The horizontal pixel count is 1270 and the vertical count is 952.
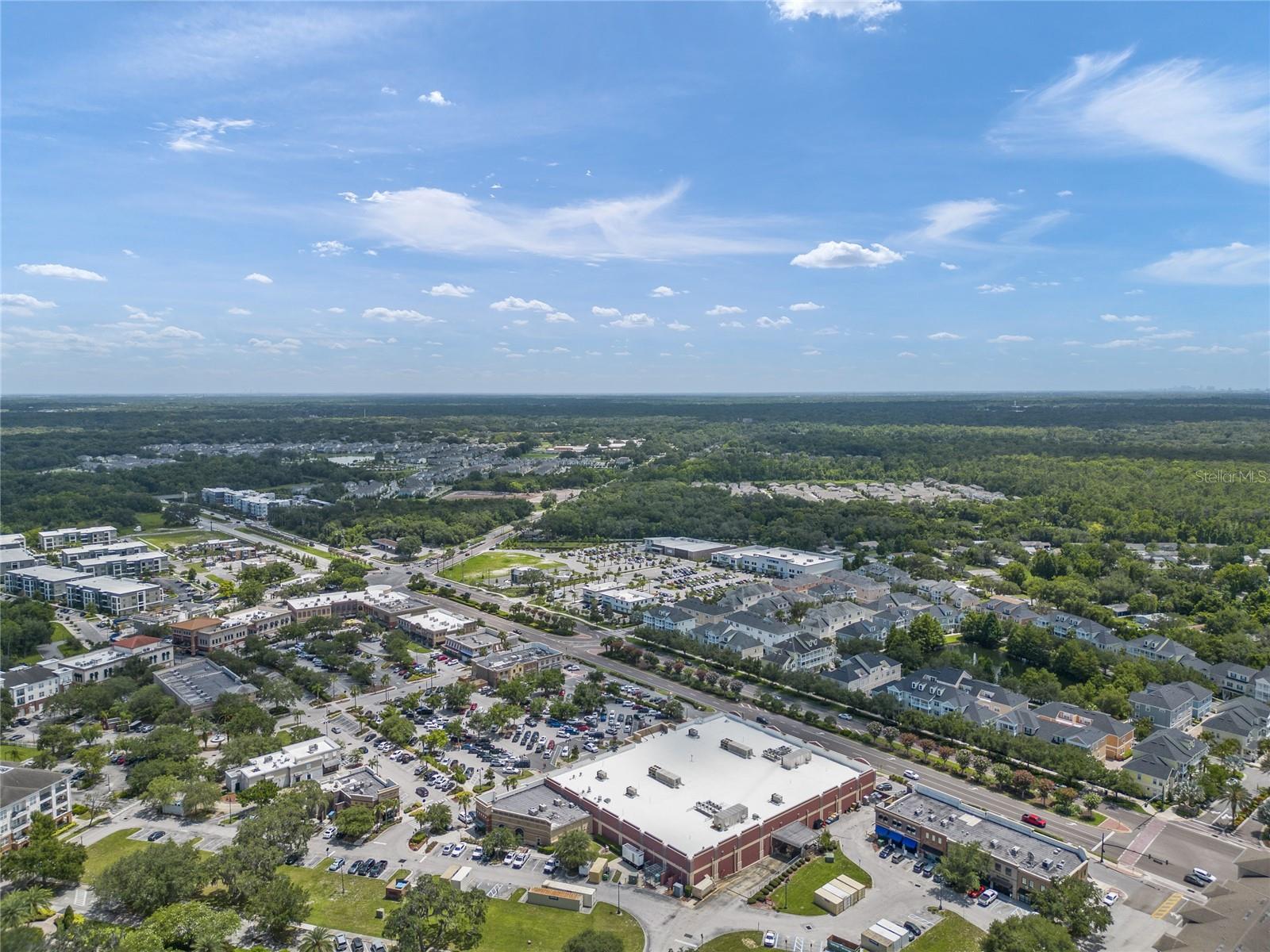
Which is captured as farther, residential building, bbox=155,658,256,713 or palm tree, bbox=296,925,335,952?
residential building, bbox=155,658,256,713

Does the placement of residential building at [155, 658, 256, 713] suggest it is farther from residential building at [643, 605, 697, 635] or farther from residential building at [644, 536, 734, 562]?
residential building at [644, 536, 734, 562]

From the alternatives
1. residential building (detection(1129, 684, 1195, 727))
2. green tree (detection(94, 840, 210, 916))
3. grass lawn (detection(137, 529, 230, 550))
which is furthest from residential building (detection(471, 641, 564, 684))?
grass lawn (detection(137, 529, 230, 550))

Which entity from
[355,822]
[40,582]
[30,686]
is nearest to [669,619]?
[355,822]

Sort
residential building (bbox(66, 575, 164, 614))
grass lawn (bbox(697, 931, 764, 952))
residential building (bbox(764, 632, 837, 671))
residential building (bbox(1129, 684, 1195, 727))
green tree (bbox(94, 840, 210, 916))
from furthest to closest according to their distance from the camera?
residential building (bbox(66, 575, 164, 614)) → residential building (bbox(764, 632, 837, 671)) → residential building (bbox(1129, 684, 1195, 727)) → green tree (bbox(94, 840, 210, 916)) → grass lawn (bbox(697, 931, 764, 952))

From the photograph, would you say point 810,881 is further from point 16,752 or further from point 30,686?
point 30,686

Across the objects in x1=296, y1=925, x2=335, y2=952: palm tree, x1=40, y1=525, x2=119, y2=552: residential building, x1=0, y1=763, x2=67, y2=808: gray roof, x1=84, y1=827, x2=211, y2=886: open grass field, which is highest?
x1=40, y1=525, x2=119, y2=552: residential building

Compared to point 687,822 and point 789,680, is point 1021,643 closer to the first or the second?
point 789,680

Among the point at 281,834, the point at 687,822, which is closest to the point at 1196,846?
the point at 687,822
